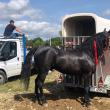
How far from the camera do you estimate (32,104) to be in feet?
30.0

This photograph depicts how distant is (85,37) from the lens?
33.3ft

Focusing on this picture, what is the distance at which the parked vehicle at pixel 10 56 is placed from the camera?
13.7m

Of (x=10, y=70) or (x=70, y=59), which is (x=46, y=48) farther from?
(x=10, y=70)

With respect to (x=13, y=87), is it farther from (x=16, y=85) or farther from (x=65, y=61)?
(x=65, y=61)

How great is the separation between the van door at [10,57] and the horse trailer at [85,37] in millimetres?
3683

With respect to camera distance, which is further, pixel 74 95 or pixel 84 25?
pixel 84 25

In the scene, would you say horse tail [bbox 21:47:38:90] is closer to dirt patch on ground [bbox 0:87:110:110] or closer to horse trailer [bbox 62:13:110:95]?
dirt patch on ground [bbox 0:87:110:110]

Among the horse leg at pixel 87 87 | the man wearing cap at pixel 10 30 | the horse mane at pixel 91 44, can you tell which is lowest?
the horse leg at pixel 87 87

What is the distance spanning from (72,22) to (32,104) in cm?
373

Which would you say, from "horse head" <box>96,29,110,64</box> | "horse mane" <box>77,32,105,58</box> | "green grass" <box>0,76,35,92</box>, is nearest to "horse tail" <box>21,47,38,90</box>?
"horse mane" <box>77,32,105,58</box>

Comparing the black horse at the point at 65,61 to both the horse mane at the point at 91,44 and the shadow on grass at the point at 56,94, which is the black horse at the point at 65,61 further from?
the shadow on grass at the point at 56,94

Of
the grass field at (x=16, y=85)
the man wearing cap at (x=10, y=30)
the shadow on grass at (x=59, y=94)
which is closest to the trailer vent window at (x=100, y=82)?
the shadow on grass at (x=59, y=94)

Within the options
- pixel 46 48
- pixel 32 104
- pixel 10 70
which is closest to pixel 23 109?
pixel 32 104

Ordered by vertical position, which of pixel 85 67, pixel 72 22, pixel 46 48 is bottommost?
pixel 85 67
